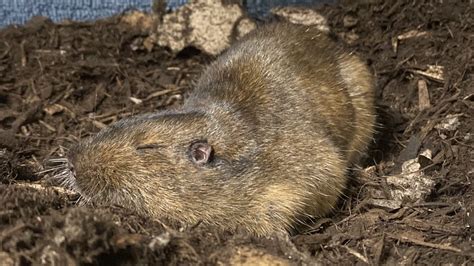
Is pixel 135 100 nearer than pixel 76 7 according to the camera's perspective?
Yes

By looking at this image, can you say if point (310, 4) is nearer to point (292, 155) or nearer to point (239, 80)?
point (239, 80)

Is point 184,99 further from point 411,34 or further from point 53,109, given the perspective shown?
point 411,34

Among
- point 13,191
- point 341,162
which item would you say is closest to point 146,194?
point 13,191

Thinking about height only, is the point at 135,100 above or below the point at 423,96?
below

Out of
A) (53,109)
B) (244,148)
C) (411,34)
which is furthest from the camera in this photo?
(411,34)

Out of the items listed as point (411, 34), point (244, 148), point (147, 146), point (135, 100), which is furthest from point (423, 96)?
point (147, 146)
